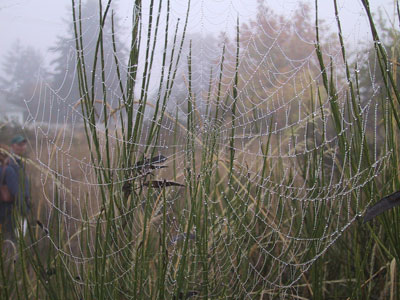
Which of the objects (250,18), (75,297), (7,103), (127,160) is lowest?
(75,297)

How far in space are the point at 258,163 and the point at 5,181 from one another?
36.8 inches

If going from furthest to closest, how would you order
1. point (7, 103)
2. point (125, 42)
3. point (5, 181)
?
point (5, 181)
point (7, 103)
point (125, 42)

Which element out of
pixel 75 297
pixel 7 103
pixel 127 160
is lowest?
pixel 75 297

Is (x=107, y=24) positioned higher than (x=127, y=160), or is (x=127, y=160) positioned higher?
(x=107, y=24)

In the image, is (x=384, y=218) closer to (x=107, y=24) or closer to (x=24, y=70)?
(x=107, y=24)

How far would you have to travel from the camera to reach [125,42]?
69 centimetres

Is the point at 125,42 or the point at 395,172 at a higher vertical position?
the point at 125,42

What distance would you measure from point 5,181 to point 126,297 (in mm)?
1000

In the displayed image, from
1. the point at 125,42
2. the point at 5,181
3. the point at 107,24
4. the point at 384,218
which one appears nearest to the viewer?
the point at 384,218

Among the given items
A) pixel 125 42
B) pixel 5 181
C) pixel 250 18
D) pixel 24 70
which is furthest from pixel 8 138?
pixel 250 18

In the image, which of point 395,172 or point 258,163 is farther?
point 258,163

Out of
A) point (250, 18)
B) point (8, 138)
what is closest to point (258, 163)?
point (250, 18)

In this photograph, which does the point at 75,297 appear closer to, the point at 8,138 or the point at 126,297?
the point at 126,297

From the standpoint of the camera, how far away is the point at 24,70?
862 mm
